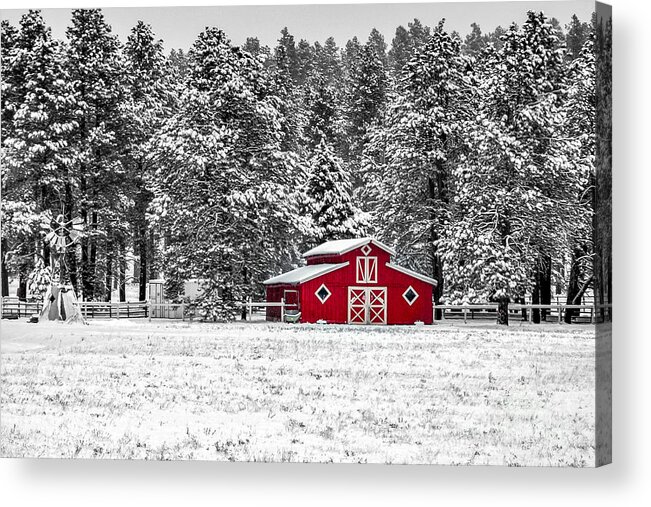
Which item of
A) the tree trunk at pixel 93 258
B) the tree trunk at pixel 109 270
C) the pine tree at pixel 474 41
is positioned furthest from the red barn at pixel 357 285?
the pine tree at pixel 474 41

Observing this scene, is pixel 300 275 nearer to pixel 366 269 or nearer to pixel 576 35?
pixel 366 269

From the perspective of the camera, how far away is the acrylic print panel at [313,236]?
13.8m

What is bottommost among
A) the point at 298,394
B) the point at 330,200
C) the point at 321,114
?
the point at 298,394

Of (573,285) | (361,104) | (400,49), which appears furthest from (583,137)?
(361,104)

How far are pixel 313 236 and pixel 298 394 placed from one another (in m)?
2.87

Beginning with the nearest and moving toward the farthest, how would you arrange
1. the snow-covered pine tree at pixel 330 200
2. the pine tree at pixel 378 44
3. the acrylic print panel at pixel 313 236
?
the acrylic print panel at pixel 313 236 → the pine tree at pixel 378 44 → the snow-covered pine tree at pixel 330 200

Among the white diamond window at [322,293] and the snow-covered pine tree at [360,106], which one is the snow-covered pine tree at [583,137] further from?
the white diamond window at [322,293]

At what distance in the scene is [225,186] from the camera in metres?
17.6

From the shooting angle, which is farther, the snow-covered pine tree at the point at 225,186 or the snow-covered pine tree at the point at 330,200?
the snow-covered pine tree at the point at 225,186

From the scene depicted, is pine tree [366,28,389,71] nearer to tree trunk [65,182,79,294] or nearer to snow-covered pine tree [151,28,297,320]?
snow-covered pine tree [151,28,297,320]

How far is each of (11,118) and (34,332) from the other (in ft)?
10.2

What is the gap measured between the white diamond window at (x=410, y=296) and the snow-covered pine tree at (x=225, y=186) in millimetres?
1986

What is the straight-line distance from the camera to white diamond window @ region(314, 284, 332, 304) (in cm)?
1612

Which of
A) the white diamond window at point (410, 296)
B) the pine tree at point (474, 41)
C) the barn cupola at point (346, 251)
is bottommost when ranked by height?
the white diamond window at point (410, 296)
